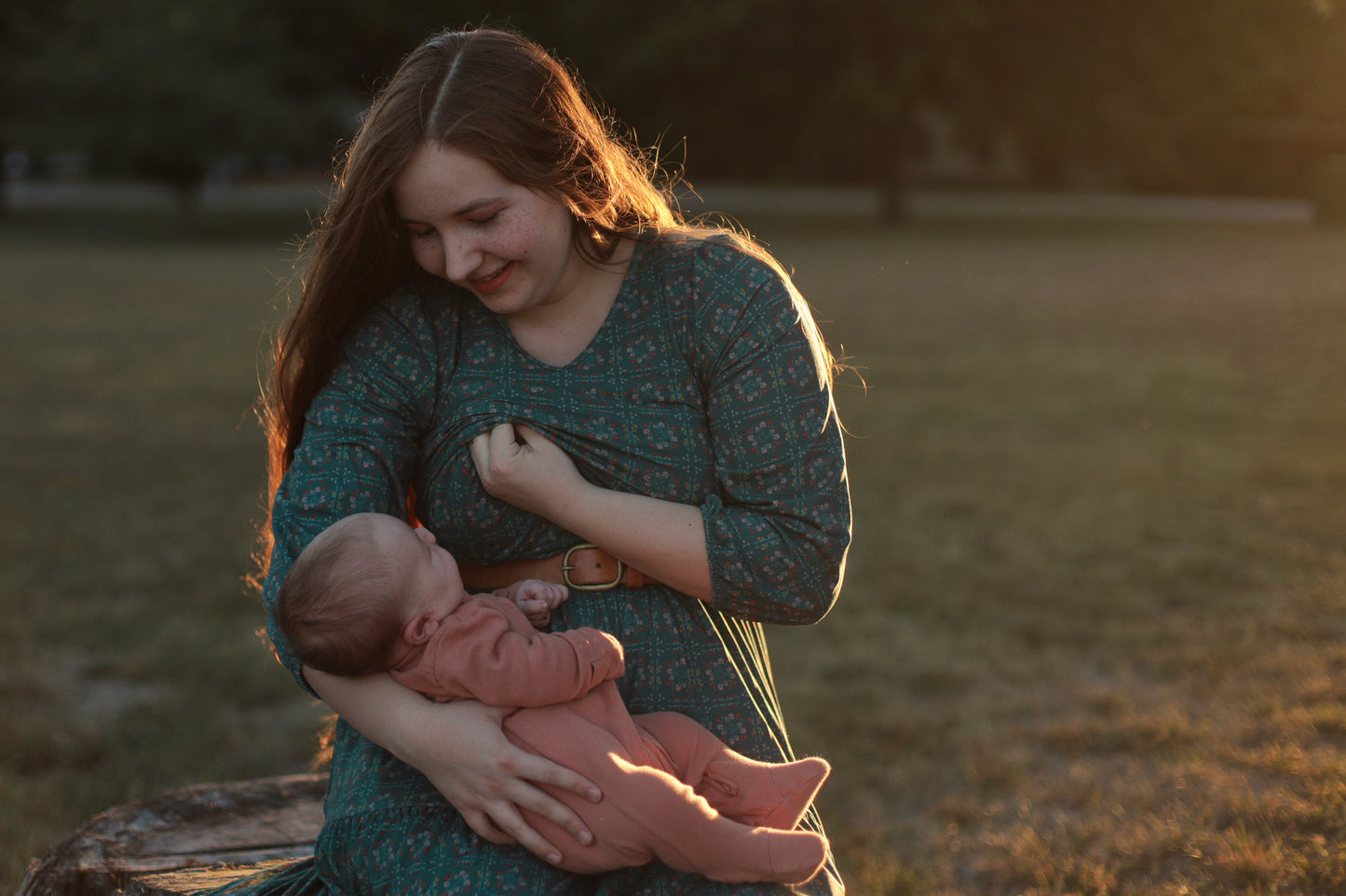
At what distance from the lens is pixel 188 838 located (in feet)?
8.36

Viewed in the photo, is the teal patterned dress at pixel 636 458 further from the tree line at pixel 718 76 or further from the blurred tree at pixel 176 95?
the blurred tree at pixel 176 95

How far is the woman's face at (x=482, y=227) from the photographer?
6.53 ft

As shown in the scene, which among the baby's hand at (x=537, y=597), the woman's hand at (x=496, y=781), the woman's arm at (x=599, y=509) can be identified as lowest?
the woman's hand at (x=496, y=781)

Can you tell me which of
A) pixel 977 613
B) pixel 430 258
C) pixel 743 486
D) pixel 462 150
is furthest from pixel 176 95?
pixel 743 486

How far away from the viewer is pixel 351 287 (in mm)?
2182

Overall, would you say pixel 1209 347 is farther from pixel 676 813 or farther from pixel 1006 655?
pixel 676 813

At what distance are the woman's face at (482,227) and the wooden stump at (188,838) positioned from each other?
120 centimetres

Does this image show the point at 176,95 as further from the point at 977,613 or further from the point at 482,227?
the point at 482,227

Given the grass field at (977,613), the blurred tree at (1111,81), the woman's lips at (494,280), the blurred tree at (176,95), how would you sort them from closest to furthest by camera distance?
the woman's lips at (494,280)
the grass field at (977,613)
the blurred tree at (1111,81)
the blurred tree at (176,95)

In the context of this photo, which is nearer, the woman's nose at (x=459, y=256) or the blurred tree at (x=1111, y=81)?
the woman's nose at (x=459, y=256)

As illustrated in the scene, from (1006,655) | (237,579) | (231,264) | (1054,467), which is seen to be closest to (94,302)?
(231,264)

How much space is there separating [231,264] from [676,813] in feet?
65.2

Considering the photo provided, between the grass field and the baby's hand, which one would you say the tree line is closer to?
the grass field

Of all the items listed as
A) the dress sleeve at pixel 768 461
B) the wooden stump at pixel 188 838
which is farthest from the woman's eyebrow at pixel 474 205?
the wooden stump at pixel 188 838
